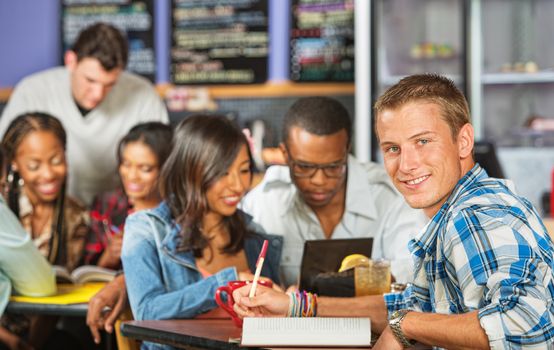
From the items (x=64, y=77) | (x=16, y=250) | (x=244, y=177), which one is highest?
(x=64, y=77)

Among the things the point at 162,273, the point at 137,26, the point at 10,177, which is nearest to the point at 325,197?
the point at 162,273

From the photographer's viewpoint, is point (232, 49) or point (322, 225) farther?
point (232, 49)

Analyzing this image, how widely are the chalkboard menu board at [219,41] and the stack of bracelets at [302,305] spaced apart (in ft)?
13.4

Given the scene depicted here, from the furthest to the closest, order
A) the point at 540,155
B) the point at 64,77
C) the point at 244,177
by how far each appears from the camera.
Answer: the point at 540,155 → the point at 64,77 → the point at 244,177

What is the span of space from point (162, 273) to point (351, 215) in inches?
35.2

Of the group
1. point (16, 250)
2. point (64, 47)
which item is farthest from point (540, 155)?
point (16, 250)

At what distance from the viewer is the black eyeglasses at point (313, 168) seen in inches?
141

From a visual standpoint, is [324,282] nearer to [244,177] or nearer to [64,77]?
[244,177]

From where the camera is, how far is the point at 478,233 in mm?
2023

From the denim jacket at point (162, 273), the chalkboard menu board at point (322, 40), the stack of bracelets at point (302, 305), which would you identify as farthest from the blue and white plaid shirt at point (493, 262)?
the chalkboard menu board at point (322, 40)

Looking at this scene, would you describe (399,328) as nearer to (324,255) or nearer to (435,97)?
(435,97)

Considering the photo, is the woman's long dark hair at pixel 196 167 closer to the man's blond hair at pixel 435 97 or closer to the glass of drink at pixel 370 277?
the glass of drink at pixel 370 277

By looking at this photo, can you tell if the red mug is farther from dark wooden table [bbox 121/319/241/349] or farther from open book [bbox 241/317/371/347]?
open book [bbox 241/317/371/347]

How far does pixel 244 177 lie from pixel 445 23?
407 cm
